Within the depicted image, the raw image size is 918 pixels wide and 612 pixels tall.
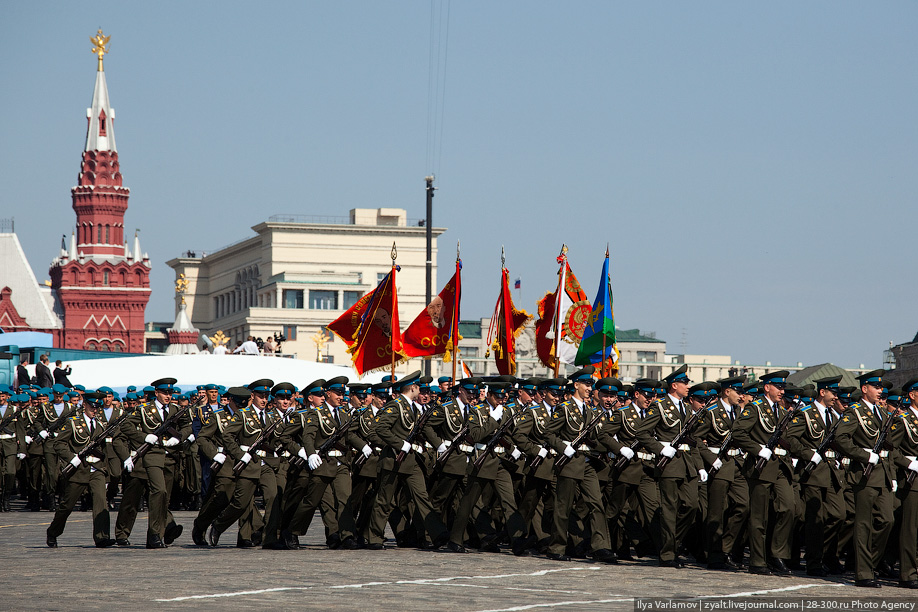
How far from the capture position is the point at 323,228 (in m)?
130

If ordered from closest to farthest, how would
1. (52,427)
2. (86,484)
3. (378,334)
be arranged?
(86,484) → (52,427) → (378,334)

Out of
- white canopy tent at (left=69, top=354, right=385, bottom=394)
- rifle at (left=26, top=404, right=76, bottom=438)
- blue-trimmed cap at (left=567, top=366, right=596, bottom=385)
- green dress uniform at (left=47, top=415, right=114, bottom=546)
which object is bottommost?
green dress uniform at (left=47, top=415, right=114, bottom=546)

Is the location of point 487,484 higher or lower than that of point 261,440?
lower

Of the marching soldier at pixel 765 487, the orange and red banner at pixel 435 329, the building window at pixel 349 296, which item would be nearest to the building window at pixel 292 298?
the building window at pixel 349 296

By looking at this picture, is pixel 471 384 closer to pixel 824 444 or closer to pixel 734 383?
pixel 734 383

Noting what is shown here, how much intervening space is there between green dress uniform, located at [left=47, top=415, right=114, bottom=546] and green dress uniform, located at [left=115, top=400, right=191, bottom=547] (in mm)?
189

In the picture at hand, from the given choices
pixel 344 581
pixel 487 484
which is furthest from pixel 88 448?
pixel 344 581

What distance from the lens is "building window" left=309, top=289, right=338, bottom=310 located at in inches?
4919

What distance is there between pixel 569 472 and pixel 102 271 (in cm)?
9590

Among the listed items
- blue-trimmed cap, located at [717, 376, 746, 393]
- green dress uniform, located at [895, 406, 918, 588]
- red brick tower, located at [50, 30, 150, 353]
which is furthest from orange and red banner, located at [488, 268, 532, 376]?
red brick tower, located at [50, 30, 150, 353]

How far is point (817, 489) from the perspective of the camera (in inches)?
495

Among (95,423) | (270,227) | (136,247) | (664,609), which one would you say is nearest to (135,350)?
(136,247)

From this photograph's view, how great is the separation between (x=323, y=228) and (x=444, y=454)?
381 feet

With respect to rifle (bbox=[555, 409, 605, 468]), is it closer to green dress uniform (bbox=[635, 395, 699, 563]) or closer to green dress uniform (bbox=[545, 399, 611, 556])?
green dress uniform (bbox=[545, 399, 611, 556])
